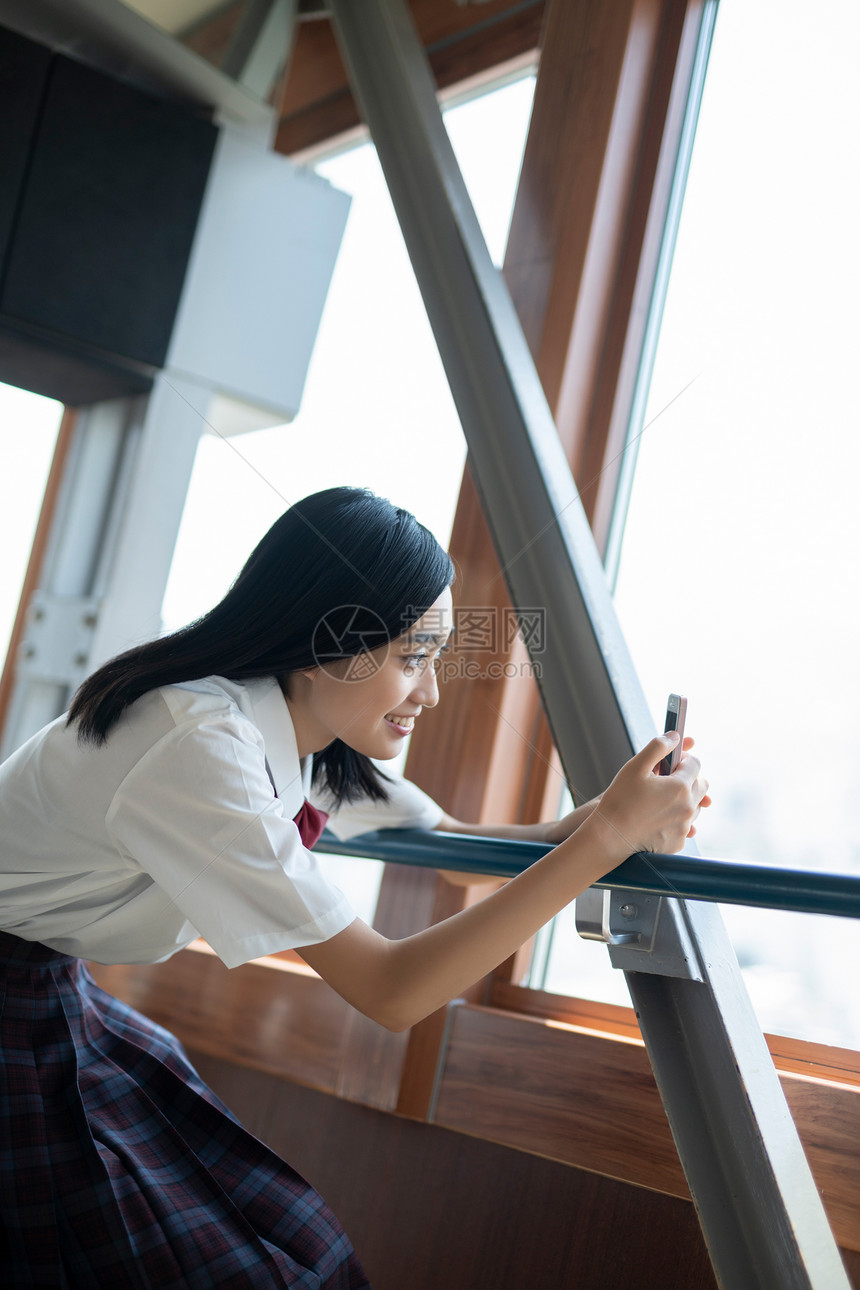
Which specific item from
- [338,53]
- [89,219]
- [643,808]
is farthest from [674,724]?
[338,53]

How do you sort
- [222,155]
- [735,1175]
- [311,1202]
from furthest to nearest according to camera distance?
[222,155], [311,1202], [735,1175]

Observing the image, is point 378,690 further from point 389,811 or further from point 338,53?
point 338,53

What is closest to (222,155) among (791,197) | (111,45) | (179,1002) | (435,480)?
(111,45)

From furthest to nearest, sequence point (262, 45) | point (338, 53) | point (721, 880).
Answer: point (338, 53) < point (262, 45) < point (721, 880)

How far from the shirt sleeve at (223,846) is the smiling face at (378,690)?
0.51 ft

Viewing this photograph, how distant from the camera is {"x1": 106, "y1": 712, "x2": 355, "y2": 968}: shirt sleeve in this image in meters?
0.70

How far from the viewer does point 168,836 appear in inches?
28.9

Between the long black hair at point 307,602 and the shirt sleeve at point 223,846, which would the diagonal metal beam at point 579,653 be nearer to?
the long black hair at point 307,602

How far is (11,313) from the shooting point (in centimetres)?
135

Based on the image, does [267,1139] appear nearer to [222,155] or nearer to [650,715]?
[650,715]

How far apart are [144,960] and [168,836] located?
0.23 metres

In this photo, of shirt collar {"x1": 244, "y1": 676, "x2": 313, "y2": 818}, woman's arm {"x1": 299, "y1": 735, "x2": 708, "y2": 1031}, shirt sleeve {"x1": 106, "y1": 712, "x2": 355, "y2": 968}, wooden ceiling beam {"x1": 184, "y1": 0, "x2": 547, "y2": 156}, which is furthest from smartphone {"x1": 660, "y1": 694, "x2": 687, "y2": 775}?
wooden ceiling beam {"x1": 184, "y1": 0, "x2": 547, "y2": 156}

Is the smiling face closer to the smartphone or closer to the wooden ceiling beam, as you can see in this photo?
the smartphone

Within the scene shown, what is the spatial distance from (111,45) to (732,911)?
55.4 inches
